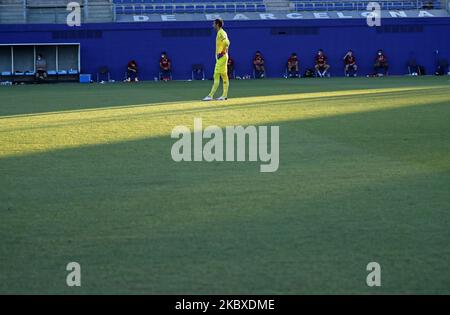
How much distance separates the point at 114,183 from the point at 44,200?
1.17 m

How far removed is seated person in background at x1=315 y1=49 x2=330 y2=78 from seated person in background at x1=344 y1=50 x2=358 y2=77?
95 centimetres

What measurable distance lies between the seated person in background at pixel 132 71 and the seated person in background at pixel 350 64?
1047 cm

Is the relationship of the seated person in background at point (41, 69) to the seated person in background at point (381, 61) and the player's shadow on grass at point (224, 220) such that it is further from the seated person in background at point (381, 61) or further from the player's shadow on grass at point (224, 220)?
the player's shadow on grass at point (224, 220)

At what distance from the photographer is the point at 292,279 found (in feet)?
18.9

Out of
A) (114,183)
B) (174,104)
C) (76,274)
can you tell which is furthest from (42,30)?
(76,274)

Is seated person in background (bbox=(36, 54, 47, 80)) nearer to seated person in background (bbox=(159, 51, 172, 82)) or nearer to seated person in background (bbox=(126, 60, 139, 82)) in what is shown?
seated person in background (bbox=(126, 60, 139, 82))

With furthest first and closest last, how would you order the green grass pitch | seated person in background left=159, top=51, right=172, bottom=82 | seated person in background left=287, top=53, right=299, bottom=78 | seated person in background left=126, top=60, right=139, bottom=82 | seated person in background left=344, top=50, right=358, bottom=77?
seated person in background left=344, top=50, right=358, bottom=77, seated person in background left=287, top=53, right=299, bottom=78, seated person in background left=159, top=51, right=172, bottom=82, seated person in background left=126, top=60, right=139, bottom=82, the green grass pitch

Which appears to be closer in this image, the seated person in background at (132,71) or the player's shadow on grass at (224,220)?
the player's shadow on grass at (224,220)

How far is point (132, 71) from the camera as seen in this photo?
142 feet

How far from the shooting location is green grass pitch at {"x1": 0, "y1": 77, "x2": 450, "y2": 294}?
584cm

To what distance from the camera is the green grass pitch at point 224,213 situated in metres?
5.84

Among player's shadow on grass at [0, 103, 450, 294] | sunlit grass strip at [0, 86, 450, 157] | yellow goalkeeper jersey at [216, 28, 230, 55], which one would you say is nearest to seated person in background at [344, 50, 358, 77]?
sunlit grass strip at [0, 86, 450, 157]

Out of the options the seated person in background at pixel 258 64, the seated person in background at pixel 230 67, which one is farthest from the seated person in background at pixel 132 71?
the seated person in background at pixel 258 64

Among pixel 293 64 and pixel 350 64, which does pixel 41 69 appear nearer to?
pixel 293 64
